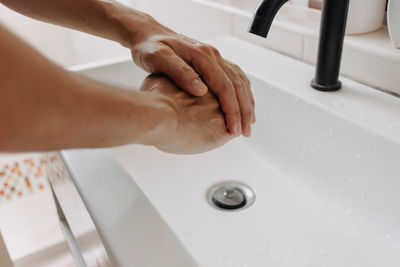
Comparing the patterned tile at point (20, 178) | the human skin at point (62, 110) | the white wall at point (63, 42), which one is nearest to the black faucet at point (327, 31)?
the human skin at point (62, 110)

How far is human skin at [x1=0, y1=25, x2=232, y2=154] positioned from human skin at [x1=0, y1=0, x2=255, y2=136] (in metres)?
0.13

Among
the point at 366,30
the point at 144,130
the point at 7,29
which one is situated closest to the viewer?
the point at 7,29

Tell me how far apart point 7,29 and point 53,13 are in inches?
15.0

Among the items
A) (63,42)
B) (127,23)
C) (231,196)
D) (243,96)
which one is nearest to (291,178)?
(231,196)

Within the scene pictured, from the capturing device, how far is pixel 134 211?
0.40 metres

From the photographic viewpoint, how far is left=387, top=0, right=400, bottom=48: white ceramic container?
526 mm

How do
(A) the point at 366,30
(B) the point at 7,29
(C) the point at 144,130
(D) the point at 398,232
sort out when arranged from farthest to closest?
(A) the point at 366,30 < (D) the point at 398,232 < (C) the point at 144,130 < (B) the point at 7,29

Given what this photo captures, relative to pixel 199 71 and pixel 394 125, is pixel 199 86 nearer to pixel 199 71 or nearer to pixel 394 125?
pixel 199 71

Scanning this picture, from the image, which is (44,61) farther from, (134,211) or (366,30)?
(366,30)

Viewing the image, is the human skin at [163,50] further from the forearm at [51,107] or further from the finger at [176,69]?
the forearm at [51,107]

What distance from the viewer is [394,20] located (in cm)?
54

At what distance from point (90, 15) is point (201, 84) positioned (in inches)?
8.5

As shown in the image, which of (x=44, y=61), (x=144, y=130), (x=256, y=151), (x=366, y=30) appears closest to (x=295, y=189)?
(x=256, y=151)

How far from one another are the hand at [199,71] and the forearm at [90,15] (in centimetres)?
4
